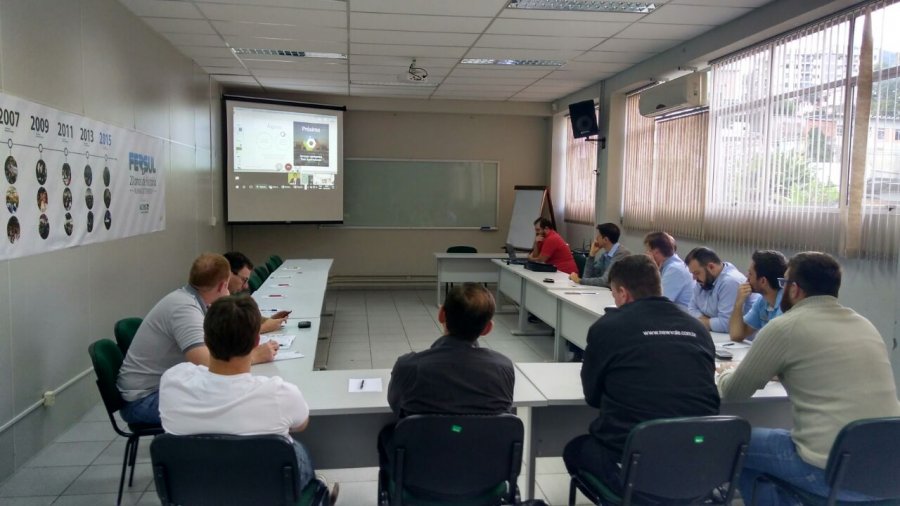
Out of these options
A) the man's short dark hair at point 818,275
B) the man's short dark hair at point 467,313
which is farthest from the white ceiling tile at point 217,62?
the man's short dark hair at point 818,275

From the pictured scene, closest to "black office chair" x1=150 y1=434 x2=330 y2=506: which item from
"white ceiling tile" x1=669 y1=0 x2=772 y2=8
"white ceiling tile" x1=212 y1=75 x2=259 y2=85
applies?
"white ceiling tile" x1=669 y1=0 x2=772 y2=8

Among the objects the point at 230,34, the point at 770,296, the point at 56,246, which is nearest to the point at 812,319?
the point at 770,296

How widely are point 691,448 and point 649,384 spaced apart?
0.24m

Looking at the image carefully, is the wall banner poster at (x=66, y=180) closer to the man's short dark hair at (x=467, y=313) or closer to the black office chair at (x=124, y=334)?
the black office chair at (x=124, y=334)

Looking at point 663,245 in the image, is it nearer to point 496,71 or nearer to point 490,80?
point 496,71

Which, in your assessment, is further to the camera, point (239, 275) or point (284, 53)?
point (284, 53)

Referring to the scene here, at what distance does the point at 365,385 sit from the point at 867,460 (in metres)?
1.84

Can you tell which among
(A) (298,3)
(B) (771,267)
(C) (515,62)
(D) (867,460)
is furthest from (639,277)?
(C) (515,62)

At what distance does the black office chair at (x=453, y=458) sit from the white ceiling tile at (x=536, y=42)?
444 cm

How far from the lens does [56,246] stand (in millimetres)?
3752

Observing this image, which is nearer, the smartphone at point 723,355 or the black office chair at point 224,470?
the black office chair at point 224,470

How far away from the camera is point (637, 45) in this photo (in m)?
5.95

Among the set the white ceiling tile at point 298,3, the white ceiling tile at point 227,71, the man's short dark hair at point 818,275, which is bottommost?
the man's short dark hair at point 818,275

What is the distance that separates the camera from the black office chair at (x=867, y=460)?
1974 millimetres
